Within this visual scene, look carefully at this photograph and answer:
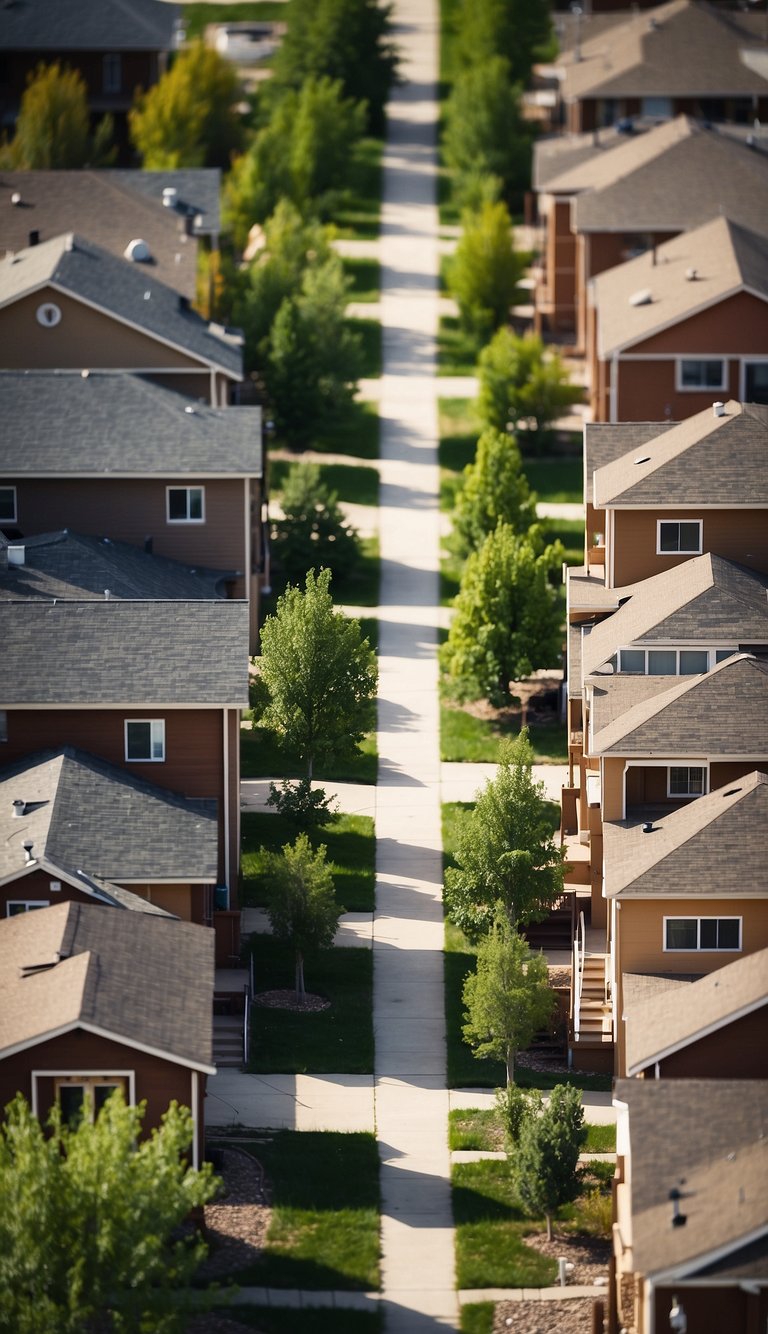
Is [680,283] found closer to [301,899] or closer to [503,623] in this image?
[503,623]

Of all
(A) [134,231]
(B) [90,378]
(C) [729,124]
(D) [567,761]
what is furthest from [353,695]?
(C) [729,124]

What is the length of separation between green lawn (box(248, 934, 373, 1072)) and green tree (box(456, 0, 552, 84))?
7853cm

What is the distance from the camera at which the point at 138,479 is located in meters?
68.3

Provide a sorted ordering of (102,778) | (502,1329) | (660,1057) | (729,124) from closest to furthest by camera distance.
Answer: (502,1329) < (660,1057) < (102,778) < (729,124)

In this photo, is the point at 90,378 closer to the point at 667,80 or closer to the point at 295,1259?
the point at 295,1259

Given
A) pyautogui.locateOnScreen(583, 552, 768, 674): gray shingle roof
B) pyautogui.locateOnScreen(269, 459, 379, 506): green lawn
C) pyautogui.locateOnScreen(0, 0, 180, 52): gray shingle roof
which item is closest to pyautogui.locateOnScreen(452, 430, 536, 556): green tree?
pyautogui.locateOnScreen(269, 459, 379, 506): green lawn

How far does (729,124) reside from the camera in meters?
108

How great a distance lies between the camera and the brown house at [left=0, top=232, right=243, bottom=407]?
247 ft

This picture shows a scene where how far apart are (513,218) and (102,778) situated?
69.2m

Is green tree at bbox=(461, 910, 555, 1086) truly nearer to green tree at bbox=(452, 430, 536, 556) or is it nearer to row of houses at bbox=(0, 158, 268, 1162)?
row of houses at bbox=(0, 158, 268, 1162)

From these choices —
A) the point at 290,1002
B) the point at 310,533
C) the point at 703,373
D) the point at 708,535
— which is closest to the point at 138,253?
the point at 310,533

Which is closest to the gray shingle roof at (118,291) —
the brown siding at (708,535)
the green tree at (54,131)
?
the brown siding at (708,535)

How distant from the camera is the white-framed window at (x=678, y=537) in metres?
61.4

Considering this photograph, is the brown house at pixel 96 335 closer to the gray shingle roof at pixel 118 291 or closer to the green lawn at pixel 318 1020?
the gray shingle roof at pixel 118 291
